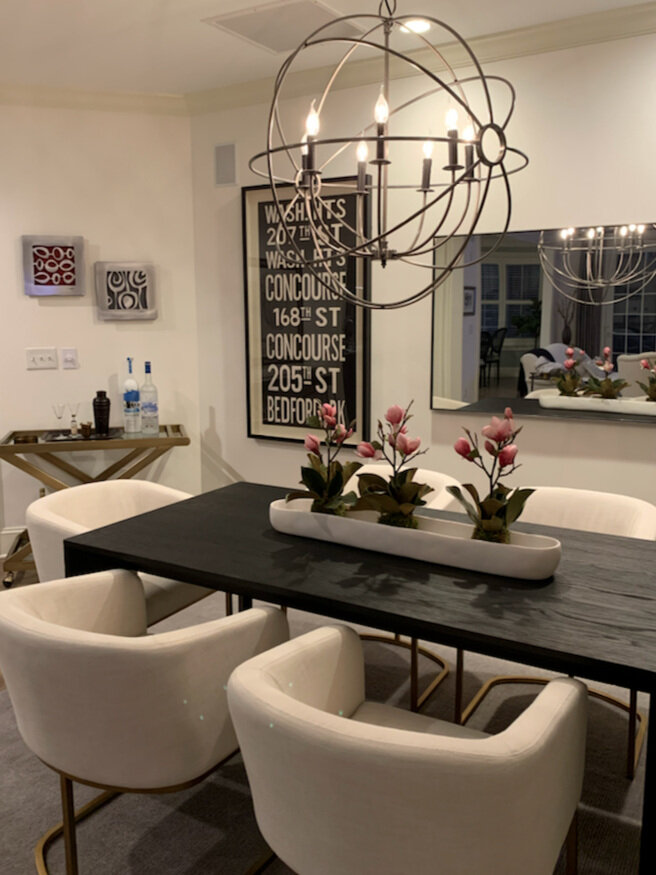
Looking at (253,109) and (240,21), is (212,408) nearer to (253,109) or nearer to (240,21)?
(253,109)

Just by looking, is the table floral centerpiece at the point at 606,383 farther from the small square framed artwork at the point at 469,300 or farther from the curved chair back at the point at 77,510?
the curved chair back at the point at 77,510

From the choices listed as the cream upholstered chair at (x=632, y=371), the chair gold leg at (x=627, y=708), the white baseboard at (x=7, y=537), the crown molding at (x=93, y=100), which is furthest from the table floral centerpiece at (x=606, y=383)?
the white baseboard at (x=7, y=537)

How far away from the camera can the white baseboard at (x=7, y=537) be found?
4.25 metres

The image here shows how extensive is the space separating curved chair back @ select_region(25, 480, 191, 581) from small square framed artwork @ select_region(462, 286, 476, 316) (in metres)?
1.56

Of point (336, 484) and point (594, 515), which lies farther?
point (594, 515)

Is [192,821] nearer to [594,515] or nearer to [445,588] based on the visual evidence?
[445,588]

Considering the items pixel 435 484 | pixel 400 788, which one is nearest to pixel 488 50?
pixel 435 484

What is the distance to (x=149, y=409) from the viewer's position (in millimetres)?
4180

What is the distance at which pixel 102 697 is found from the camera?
1.60m

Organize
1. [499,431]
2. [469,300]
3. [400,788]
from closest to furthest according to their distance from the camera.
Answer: [400,788] < [499,431] < [469,300]

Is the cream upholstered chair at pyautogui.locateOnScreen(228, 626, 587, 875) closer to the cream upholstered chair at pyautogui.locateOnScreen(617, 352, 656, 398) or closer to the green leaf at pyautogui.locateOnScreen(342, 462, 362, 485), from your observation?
the green leaf at pyautogui.locateOnScreen(342, 462, 362, 485)

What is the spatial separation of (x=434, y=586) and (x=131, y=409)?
2.71 meters

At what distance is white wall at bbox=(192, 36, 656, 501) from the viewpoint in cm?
315

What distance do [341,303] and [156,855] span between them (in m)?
2.65
